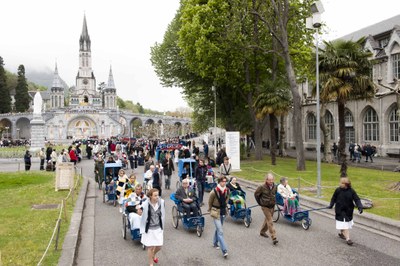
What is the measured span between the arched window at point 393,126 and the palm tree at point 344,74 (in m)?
15.5

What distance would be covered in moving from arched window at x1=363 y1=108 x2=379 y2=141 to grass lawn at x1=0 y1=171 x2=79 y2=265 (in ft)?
99.7

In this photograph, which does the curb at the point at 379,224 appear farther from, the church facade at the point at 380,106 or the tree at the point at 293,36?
the church facade at the point at 380,106

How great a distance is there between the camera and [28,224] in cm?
1073

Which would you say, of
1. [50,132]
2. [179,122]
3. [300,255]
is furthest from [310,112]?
[179,122]

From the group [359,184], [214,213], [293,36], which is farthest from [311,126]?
[214,213]

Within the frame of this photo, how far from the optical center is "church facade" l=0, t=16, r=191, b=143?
350 ft

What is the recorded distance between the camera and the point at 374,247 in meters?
9.02

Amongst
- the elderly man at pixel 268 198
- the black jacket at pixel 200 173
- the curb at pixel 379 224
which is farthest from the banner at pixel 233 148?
the elderly man at pixel 268 198

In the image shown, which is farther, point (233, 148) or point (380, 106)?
point (380, 106)

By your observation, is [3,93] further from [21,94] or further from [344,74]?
[344,74]

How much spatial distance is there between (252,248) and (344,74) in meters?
14.0

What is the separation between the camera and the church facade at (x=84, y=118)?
10681 centimetres

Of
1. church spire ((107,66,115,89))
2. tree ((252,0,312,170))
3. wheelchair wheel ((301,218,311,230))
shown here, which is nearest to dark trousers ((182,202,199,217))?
wheelchair wheel ((301,218,311,230))

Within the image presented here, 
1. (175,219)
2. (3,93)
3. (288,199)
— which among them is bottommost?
(175,219)
